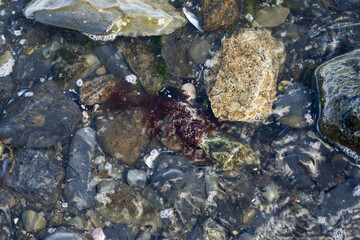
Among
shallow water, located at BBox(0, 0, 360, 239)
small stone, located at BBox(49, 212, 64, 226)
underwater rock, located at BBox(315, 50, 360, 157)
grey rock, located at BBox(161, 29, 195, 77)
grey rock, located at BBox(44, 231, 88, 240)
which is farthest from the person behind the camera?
grey rock, located at BBox(161, 29, 195, 77)

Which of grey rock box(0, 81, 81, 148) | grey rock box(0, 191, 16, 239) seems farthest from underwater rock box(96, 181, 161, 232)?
Result: grey rock box(0, 191, 16, 239)

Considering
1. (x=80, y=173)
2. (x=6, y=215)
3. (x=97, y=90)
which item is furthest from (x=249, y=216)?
(x=6, y=215)

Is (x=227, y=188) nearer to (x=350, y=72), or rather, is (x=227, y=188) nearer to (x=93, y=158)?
(x=93, y=158)

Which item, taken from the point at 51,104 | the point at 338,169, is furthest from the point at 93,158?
the point at 338,169

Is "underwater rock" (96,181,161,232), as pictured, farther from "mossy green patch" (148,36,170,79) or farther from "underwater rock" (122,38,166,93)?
"mossy green patch" (148,36,170,79)

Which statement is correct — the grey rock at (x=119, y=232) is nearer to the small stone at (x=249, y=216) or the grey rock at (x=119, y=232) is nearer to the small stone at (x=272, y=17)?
the small stone at (x=249, y=216)

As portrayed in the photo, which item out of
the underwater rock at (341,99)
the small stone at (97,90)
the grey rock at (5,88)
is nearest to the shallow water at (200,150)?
the grey rock at (5,88)
